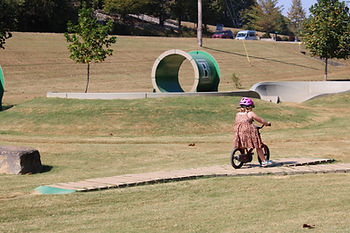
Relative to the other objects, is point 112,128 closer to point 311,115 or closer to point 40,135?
point 40,135

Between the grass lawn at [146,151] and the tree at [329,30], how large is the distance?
6216 mm

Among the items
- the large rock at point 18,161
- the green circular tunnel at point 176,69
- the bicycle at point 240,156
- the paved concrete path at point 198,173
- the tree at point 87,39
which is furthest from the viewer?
the green circular tunnel at point 176,69

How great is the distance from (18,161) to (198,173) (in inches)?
163

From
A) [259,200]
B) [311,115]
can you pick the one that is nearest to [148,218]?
[259,200]

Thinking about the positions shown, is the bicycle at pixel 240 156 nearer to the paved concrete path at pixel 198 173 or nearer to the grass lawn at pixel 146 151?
the paved concrete path at pixel 198 173

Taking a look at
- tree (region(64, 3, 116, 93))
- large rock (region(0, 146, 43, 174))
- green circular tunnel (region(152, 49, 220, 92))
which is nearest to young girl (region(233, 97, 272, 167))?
large rock (region(0, 146, 43, 174))

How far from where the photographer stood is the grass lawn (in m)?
8.22

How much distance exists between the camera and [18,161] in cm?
1291

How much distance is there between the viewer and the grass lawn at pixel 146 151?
8.22m

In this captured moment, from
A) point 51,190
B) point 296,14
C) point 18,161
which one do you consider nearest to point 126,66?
point 18,161

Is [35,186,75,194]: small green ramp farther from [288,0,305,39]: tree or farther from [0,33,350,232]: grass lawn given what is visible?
[288,0,305,39]: tree

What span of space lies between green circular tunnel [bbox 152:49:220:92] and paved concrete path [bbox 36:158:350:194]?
16092 mm

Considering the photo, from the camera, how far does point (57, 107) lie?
25453 millimetres

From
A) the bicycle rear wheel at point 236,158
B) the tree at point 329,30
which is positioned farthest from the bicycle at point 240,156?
the tree at point 329,30
